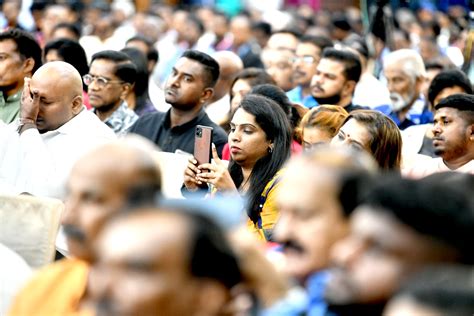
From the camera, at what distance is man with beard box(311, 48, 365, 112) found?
704 centimetres

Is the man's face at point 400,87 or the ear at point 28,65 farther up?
the ear at point 28,65

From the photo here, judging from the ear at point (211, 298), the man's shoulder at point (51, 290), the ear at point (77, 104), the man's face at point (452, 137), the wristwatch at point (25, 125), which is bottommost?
the wristwatch at point (25, 125)

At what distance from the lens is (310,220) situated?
2531mm

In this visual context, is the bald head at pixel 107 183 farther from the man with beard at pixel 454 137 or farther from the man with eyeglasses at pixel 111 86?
the man with eyeglasses at pixel 111 86

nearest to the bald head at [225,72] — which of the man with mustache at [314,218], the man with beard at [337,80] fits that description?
the man with beard at [337,80]

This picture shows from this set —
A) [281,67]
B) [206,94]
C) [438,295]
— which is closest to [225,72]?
[281,67]

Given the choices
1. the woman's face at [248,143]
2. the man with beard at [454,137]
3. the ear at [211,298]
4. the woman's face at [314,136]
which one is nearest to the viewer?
the ear at [211,298]

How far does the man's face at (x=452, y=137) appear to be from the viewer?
5.04 meters

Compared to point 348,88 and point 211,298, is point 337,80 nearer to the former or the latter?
point 348,88

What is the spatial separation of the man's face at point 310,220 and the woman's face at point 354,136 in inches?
69.4

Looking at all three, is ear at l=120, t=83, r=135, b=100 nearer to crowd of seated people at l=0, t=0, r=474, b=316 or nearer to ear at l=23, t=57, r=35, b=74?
crowd of seated people at l=0, t=0, r=474, b=316

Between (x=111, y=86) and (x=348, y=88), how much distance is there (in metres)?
1.58

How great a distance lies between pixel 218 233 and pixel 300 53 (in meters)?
6.15

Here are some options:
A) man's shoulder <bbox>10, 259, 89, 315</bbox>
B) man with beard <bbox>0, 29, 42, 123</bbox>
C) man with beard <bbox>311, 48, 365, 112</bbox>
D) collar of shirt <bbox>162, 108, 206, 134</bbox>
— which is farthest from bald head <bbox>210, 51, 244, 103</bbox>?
man's shoulder <bbox>10, 259, 89, 315</bbox>
